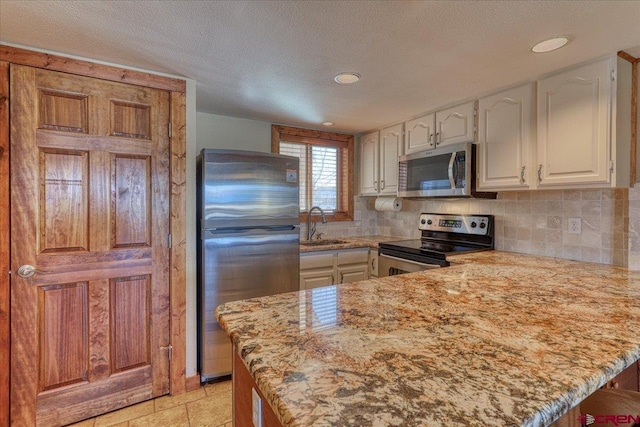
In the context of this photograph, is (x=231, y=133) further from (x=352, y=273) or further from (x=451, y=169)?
(x=451, y=169)

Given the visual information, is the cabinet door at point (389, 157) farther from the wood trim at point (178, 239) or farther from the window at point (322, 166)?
the wood trim at point (178, 239)

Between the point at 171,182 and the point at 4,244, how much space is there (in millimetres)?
893

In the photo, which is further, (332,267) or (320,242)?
(320,242)

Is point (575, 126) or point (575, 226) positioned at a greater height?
point (575, 126)

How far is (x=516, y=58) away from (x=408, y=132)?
4.32ft

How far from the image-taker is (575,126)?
1.87 m

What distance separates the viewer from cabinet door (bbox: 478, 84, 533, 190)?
84.4 inches

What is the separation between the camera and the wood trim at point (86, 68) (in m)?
1.69

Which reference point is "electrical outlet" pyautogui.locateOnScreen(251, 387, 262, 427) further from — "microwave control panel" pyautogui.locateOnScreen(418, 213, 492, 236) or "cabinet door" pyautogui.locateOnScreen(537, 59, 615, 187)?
"microwave control panel" pyautogui.locateOnScreen(418, 213, 492, 236)

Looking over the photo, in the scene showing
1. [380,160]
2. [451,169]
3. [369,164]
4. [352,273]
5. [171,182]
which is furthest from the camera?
[369,164]

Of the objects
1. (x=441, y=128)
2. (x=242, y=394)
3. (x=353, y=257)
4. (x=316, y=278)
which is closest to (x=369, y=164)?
(x=441, y=128)

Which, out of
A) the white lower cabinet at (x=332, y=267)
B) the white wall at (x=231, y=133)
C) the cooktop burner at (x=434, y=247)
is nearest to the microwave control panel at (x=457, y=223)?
the cooktop burner at (x=434, y=247)

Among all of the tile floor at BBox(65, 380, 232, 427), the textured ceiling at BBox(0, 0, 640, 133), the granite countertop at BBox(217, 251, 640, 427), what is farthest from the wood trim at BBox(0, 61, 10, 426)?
the granite countertop at BBox(217, 251, 640, 427)

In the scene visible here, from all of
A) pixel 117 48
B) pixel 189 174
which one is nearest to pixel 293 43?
pixel 117 48
